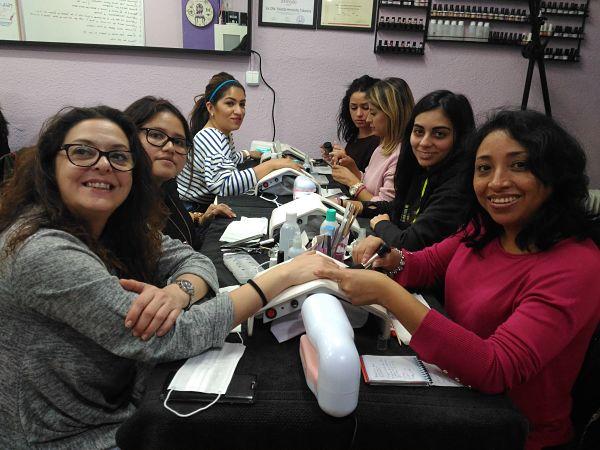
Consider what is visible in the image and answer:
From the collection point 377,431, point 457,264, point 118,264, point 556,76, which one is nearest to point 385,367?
point 377,431

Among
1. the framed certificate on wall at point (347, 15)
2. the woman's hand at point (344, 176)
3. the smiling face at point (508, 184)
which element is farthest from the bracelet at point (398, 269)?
the framed certificate on wall at point (347, 15)

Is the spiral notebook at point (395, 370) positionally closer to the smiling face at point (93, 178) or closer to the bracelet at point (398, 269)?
the bracelet at point (398, 269)

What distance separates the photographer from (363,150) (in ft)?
11.0

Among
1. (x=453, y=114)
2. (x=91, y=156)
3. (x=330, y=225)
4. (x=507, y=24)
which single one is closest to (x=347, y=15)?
Result: (x=507, y=24)

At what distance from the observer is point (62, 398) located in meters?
0.92

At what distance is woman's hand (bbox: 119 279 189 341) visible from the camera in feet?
2.86

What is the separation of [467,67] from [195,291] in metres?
3.23

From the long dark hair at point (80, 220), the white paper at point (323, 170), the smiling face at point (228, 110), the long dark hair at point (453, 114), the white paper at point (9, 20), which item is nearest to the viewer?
the long dark hair at point (80, 220)

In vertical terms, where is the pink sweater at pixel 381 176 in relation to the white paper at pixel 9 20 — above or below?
below

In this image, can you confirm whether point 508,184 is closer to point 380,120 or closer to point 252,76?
point 380,120

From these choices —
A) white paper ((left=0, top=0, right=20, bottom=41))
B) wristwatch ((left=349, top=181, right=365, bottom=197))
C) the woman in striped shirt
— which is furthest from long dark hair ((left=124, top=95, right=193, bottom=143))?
white paper ((left=0, top=0, right=20, bottom=41))

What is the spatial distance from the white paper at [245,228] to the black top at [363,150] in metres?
1.53

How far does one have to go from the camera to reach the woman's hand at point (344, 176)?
2.71 m

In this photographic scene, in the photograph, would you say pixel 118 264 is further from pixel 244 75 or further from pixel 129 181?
pixel 244 75
